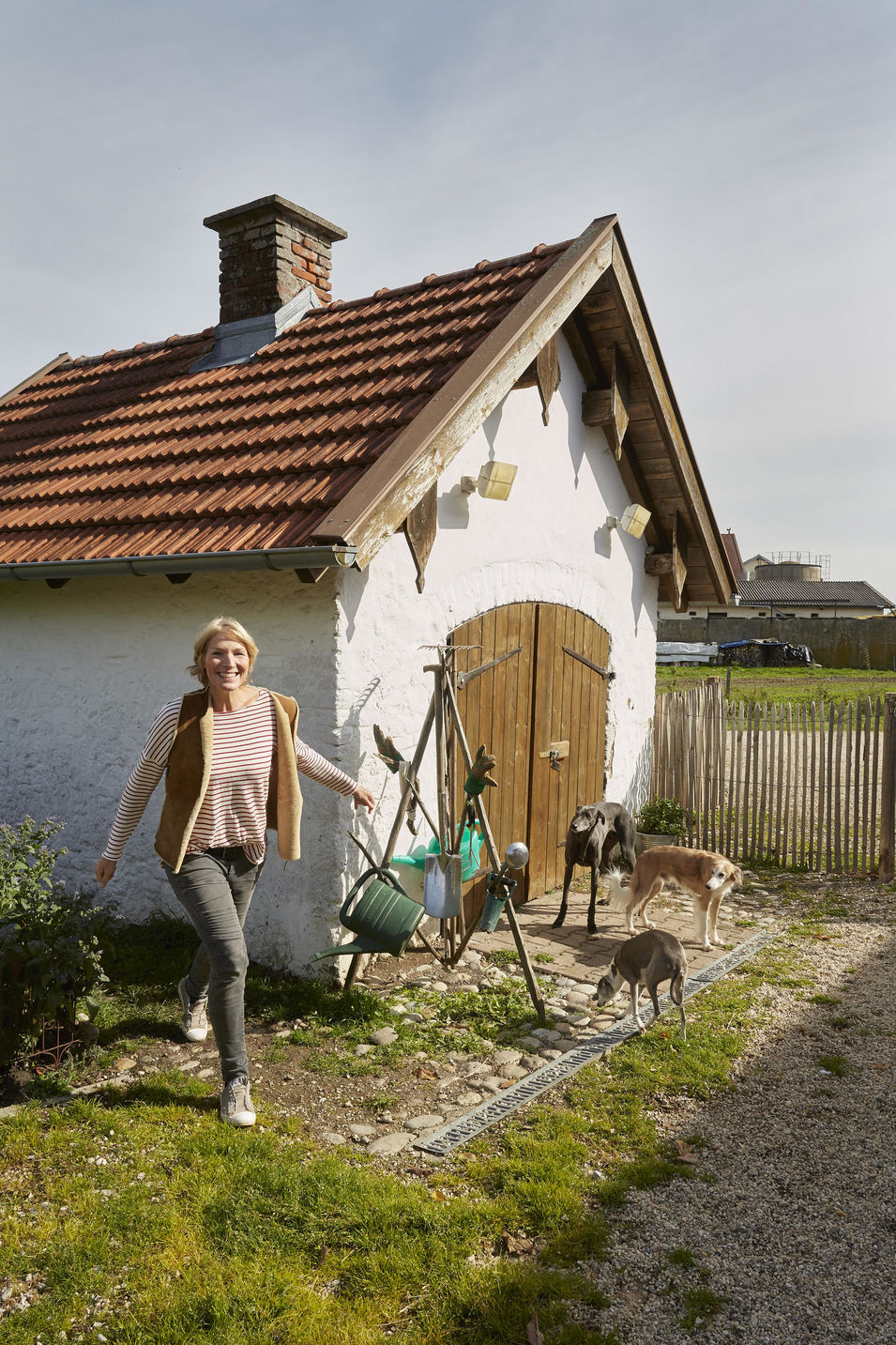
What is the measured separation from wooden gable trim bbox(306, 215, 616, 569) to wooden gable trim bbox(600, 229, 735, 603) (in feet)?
0.98

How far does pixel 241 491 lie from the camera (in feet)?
18.9

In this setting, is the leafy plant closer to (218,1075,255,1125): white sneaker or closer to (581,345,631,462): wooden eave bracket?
(581,345,631,462): wooden eave bracket

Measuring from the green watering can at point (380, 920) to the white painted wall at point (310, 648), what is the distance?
1.83ft

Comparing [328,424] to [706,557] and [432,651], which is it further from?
[706,557]

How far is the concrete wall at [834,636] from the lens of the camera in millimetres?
38500

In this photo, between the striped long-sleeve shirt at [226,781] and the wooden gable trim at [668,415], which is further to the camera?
the wooden gable trim at [668,415]

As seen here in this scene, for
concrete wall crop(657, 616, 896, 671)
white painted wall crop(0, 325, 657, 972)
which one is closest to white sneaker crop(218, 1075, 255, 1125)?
white painted wall crop(0, 325, 657, 972)

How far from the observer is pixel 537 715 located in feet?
24.0

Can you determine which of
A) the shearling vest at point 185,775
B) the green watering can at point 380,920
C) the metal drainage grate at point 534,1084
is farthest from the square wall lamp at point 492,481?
the metal drainage grate at point 534,1084

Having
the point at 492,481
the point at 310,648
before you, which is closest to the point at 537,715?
the point at 492,481

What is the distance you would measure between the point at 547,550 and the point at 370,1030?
3973 millimetres

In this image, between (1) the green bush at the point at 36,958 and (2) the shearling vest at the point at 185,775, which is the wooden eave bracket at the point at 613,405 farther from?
(1) the green bush at the point at 36,958

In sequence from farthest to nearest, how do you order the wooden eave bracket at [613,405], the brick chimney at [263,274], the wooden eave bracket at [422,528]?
the brick chimney at [263,274]
the wooden eave bracket at [613,405]
the wooden eave bracket at [422,528]

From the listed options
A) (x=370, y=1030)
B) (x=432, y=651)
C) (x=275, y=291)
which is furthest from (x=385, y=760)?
(x=275, y=291)
